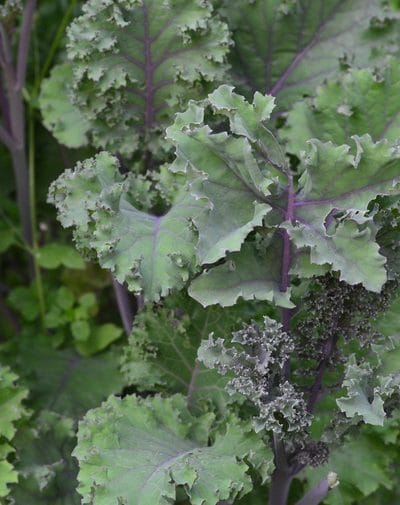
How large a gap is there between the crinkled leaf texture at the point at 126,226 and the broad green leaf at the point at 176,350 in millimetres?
247

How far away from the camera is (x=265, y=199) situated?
1.48 meters

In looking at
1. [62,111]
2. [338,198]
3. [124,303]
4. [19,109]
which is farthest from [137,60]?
[338,198]

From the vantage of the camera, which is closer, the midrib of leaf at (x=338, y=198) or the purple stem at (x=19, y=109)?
the midrib of leaf at (x=338, y=198)

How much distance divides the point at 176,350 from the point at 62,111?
0.70m

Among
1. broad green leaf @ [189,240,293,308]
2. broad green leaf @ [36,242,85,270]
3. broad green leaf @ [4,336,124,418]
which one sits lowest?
broad green leaf @ [4,336,124,418]

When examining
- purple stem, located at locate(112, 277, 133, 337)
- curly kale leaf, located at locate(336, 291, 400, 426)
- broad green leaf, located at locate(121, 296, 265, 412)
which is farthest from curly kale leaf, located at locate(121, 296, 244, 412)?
curly kale leaf, located at locate(336, 291, 400, 426)

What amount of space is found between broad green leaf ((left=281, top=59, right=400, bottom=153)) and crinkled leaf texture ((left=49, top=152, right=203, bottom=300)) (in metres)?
0.41

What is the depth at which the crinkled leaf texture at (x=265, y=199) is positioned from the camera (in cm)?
140

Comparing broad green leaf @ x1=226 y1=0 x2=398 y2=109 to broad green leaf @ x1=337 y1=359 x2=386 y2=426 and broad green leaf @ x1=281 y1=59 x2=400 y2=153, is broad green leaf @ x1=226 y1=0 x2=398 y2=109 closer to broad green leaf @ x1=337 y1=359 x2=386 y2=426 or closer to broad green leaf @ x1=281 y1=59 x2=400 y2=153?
broad green leaf @ x1=281 y1=59 x2=400 y2=153

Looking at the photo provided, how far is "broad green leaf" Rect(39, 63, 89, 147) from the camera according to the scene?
6.89 feet

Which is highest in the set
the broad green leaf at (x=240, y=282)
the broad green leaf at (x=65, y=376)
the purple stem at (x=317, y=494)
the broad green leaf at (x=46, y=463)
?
the broad green leaf at (x=240, y=282)

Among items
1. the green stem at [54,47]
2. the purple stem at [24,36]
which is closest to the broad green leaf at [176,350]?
the purple stem at [24,36]

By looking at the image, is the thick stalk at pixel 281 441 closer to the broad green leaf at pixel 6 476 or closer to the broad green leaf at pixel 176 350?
the broad green leaf at pixel 176 350

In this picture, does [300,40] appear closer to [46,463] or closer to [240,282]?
[240,282]
